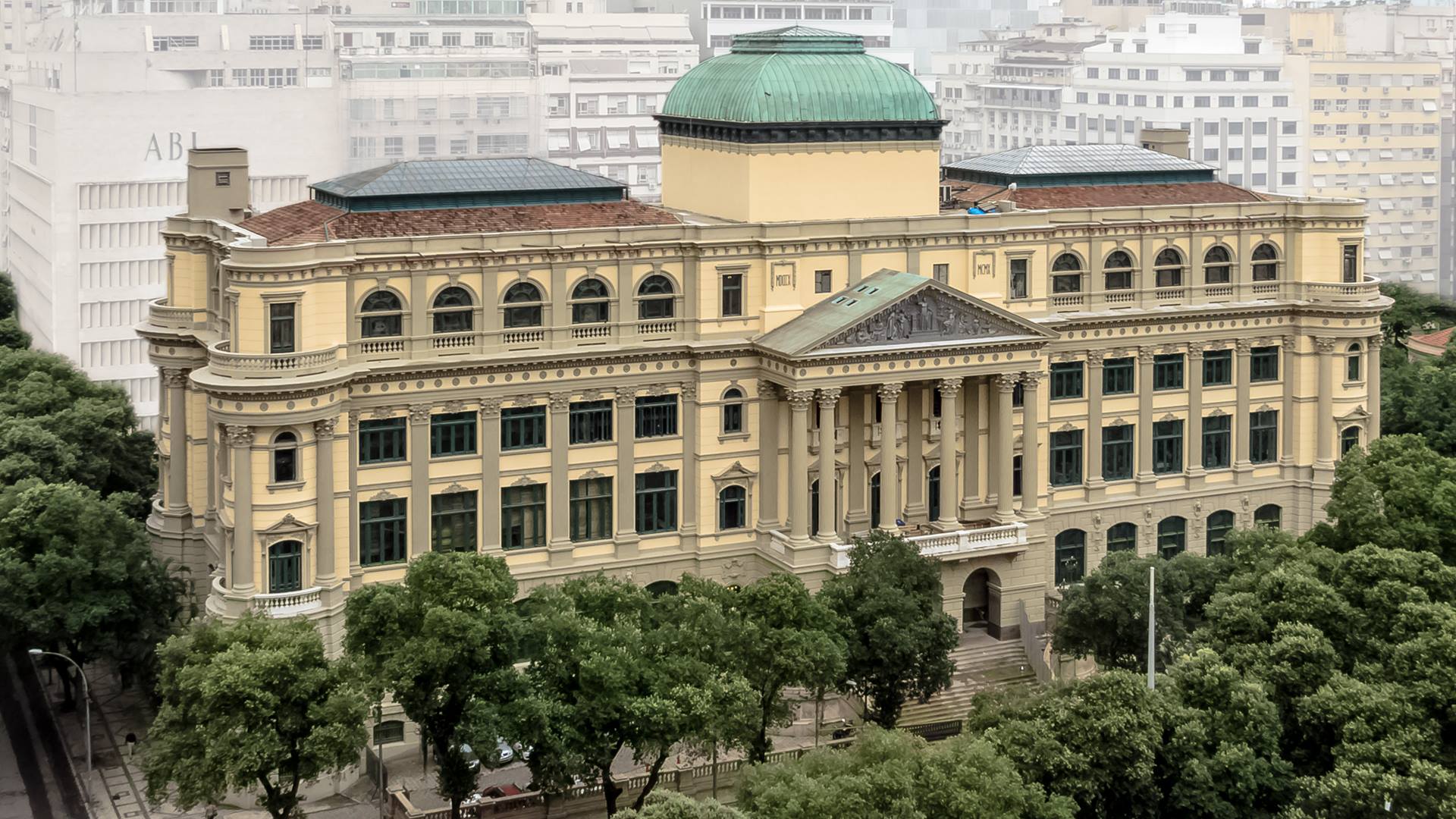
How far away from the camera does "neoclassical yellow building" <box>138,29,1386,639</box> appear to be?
99312 millimetres

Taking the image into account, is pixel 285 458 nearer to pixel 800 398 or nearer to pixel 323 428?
pixel 323 428

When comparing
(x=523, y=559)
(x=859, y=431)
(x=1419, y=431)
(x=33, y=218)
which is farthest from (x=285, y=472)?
(x=33, y=218)

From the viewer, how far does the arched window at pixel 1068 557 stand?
11788cm

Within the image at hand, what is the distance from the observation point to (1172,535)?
398ft

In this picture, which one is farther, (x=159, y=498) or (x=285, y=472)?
(x=159, y=498)

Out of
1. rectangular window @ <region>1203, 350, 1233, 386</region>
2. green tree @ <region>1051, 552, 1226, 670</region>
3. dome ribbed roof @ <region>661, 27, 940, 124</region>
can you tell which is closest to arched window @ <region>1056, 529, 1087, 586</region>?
rectangular window @ <region>1203, 350, 1233, 386</region>

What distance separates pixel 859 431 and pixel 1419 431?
4735cm

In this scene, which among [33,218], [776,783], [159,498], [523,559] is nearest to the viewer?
[776,783]

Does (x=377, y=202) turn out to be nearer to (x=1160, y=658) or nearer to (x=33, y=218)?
(x=1160, y=658)

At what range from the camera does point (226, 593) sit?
96.6 meters

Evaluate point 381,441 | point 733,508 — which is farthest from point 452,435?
point 733,508

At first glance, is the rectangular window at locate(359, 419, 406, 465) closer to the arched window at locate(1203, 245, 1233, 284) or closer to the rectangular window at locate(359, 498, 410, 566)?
the rectangular window at locate(359, 498, 410, 566)

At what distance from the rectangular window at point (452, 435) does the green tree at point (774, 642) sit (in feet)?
52.6

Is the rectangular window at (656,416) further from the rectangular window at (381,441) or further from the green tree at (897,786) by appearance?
the green tree at (897,786)
